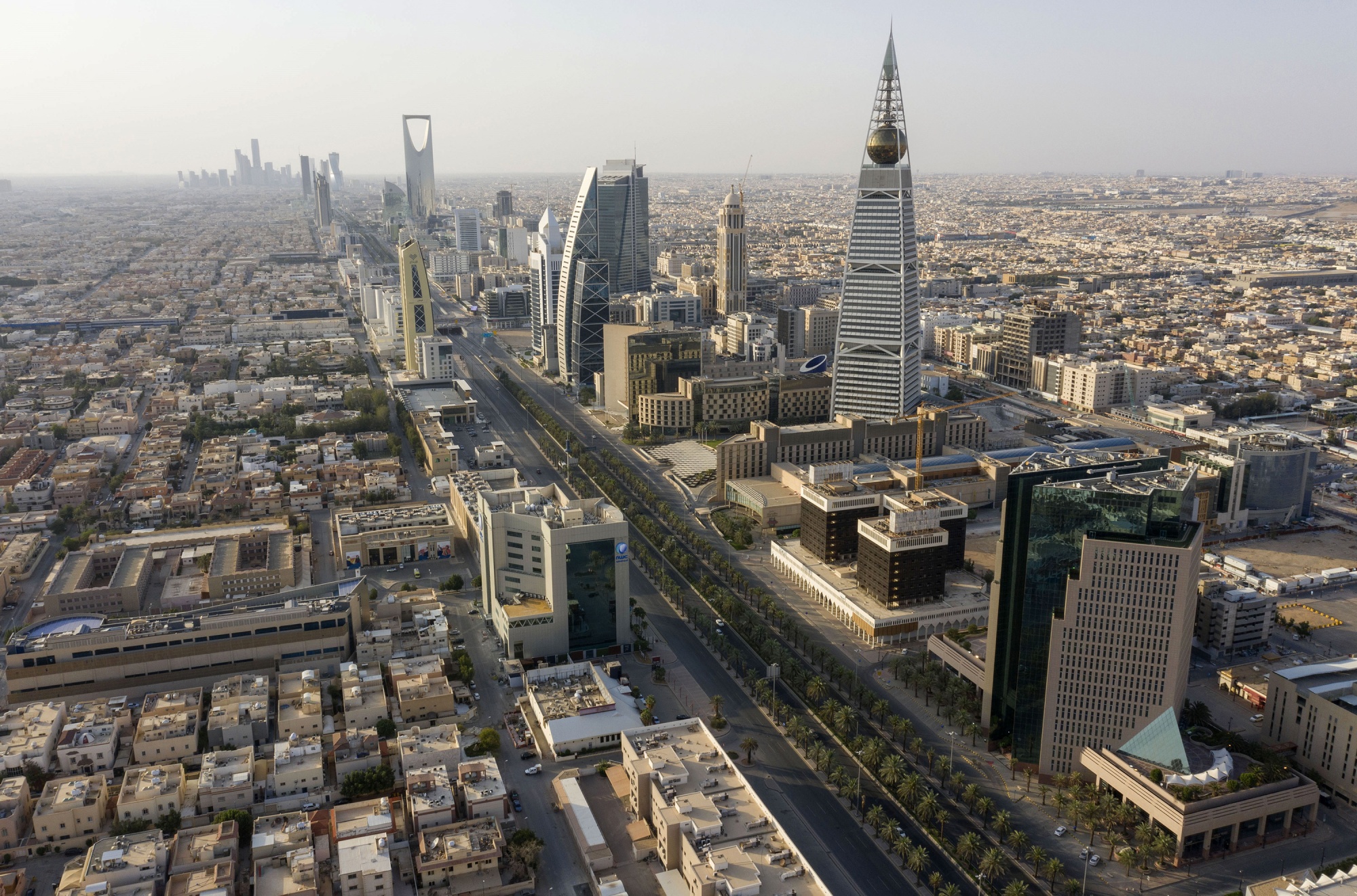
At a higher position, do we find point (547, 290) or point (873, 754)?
point (547, 290)

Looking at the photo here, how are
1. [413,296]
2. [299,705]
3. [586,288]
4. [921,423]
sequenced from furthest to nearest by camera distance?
[413,296] < [586,288] < [921,423] < [299,705]

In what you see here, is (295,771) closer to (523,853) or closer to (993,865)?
(523,853)

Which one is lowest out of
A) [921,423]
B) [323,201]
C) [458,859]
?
[458,859]

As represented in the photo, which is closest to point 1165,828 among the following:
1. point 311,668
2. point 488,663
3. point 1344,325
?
point 488,663

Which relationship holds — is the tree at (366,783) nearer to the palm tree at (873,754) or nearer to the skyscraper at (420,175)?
the palm tree at (873,754)

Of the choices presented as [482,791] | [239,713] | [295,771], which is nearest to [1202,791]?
[482,791]

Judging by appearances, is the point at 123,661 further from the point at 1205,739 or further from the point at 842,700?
the point at 1205,739

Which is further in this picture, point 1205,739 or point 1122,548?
point 1205,739
